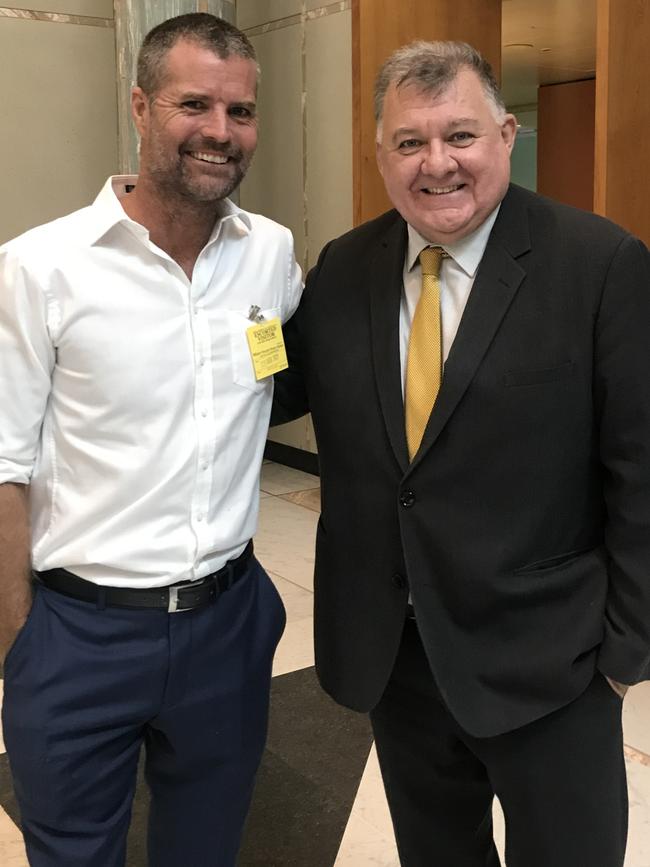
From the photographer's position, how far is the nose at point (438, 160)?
1442 millimetres

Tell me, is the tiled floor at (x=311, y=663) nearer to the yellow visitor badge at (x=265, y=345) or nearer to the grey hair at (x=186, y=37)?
the yellow visitor badge at (x=265, y=345)

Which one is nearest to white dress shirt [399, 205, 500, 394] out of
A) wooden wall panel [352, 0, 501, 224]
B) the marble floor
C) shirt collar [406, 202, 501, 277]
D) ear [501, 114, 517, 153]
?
shirt collar [406, 202, 501, 277]

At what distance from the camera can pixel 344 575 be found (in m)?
1.65

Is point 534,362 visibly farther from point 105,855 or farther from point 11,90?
point 11,90

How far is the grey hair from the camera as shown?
1.57 meters

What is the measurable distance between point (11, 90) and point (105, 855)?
203 inches

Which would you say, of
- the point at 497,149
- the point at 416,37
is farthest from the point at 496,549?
the point at 416,37

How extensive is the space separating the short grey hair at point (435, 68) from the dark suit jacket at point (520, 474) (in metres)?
0.19

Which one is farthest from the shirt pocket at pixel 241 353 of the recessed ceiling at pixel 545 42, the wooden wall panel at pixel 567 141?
the wooden wall panel at pixel 567 141

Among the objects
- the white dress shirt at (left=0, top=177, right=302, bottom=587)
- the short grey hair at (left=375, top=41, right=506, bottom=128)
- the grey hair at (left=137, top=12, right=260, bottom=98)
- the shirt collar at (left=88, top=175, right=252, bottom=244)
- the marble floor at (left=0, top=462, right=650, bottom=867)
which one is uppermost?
the grey hair at (left=137, top=12, right=260, bottom=98)

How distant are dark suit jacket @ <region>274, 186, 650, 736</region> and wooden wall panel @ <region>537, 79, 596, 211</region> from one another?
9.27 metres

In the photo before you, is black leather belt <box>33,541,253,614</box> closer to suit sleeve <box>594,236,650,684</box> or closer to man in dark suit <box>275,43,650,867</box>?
man in dark suit <box>275,43,650,867</box>

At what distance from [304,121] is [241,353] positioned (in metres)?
4.45

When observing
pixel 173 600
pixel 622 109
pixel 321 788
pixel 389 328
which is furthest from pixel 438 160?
pixel 622 109
